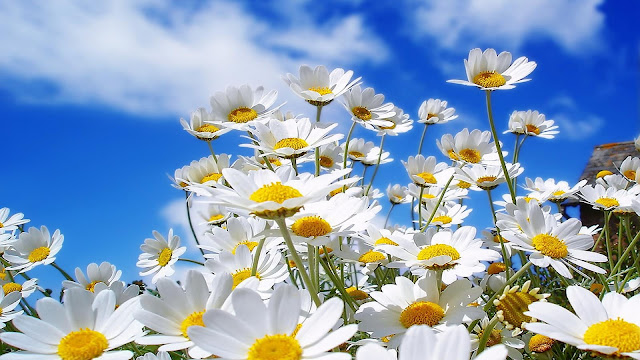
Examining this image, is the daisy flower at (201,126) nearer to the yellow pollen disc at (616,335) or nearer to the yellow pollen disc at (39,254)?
the yellow pollen disc at (39,254)

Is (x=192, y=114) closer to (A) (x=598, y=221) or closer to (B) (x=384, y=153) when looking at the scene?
(B) (x=384, y=153)

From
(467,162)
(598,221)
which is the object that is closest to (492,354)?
(467,162)

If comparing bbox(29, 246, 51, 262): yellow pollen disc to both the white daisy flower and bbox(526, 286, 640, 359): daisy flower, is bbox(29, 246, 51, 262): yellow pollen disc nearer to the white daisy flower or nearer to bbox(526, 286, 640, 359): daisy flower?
the white daisy flower

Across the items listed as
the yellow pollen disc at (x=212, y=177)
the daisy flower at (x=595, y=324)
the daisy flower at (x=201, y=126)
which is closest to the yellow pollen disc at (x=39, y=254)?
the yellow pollen disc at (x=212, y=177)

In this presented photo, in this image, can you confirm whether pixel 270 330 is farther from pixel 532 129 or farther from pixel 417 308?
pixel 532 129

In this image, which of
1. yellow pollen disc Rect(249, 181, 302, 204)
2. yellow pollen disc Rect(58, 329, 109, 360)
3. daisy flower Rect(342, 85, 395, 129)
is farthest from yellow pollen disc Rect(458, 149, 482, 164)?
yellow pollen disc Rect(58, 329, 109, 360)

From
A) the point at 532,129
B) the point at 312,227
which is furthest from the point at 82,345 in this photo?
the point at 532,129
